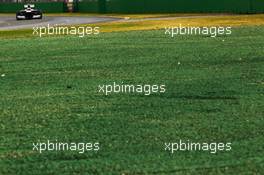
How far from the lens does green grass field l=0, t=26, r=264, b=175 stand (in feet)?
15.9

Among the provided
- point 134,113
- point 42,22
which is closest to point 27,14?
point 42,22

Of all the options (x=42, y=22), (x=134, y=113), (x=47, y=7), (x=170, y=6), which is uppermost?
(x=134, y=113)

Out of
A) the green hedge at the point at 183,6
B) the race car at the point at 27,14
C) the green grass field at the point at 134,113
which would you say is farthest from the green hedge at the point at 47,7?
the green grass field at the point at 134,113

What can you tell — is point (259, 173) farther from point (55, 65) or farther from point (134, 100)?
point (55, 65)

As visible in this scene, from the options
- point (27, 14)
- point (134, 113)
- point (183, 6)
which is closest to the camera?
point (134, 113)

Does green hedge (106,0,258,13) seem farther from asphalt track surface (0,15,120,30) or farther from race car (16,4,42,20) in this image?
race car (16,4,42,20)

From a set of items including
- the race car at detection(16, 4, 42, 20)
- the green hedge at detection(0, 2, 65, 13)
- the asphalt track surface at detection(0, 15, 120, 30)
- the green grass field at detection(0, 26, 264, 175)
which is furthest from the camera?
the green hedge at detection(0, 2, 65, 13)

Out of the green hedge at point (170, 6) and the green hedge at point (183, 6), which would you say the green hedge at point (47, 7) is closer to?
the green hedge at point (170, 6)

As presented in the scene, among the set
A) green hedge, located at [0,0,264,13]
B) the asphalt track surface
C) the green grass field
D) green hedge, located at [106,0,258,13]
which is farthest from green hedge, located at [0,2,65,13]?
the green grass field

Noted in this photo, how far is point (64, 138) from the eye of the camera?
5.70 m

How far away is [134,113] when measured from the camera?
680 cm

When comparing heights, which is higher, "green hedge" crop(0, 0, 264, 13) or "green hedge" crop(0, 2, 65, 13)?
"green hedge" crop(0, 0, 264, 13)

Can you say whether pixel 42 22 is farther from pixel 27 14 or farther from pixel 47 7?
pixel 47 7

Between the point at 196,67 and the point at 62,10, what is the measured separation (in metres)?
63.4
